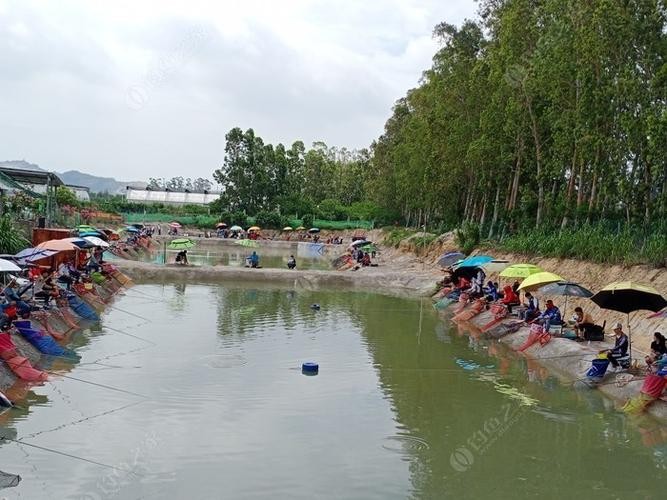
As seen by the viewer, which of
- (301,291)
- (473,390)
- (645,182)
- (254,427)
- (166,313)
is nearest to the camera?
(254,427)

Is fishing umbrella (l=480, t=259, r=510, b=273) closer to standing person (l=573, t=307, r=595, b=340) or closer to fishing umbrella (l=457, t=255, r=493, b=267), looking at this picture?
fishing umbrella (l=457, t=255, r=493, b=267)

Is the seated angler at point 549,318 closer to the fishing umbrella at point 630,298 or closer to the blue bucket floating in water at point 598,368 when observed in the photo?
the fishing umbrella at point 630,298

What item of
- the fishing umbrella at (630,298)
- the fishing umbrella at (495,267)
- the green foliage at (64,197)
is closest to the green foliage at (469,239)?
the fishing umbrella at (495,267)

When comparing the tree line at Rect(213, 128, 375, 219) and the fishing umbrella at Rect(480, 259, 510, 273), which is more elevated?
the tree line at Rect(213, 128, 375, 219)

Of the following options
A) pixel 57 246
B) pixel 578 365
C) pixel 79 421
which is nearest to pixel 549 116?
pixel 578 365

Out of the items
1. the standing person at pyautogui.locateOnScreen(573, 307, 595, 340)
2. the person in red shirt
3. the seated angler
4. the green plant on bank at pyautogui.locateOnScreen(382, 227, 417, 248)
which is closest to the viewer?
the standing person at pyautogui.locateOnScreen(573, 307, 595, 340)

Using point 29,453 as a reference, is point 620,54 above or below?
above

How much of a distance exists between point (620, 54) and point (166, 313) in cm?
1879

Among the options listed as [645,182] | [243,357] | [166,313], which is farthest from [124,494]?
[645,182]

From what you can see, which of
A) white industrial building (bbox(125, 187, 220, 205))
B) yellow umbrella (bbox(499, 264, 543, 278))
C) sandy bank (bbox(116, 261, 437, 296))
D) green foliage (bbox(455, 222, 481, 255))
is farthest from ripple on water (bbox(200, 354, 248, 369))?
white industrial building (bbox(125, 187, 220, 205))

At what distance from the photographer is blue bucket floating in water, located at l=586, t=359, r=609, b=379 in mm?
14062

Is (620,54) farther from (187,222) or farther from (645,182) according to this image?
(187,222)

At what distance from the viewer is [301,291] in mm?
29984

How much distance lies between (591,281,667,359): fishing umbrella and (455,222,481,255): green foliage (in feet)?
66.1
